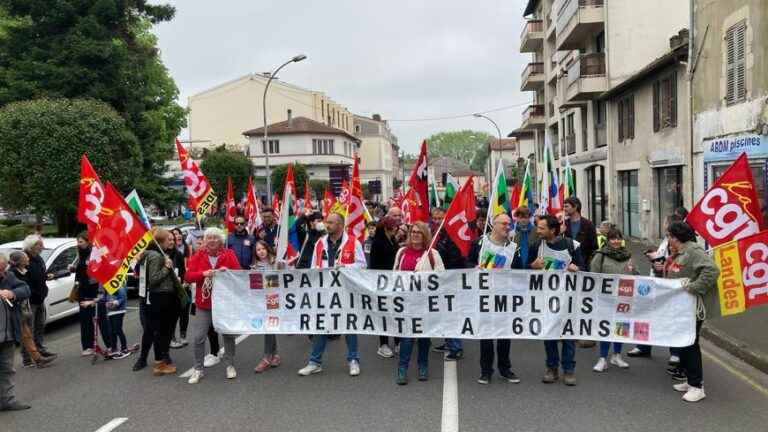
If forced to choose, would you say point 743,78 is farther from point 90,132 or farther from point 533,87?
point 533,87

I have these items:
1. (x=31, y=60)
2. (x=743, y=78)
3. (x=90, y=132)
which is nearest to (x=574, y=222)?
(x=743, y=78)

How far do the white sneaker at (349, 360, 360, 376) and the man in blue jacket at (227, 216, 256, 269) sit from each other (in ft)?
6.68

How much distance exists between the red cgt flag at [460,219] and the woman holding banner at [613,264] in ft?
4.88

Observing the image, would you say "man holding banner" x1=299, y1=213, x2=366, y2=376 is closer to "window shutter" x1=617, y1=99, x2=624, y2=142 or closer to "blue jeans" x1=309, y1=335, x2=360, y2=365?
"blue jeans" x1=309, y1=335, x2=360, y2=365

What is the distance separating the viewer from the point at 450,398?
609cm

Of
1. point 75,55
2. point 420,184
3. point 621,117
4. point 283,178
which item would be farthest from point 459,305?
point 283,178

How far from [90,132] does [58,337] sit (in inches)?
380

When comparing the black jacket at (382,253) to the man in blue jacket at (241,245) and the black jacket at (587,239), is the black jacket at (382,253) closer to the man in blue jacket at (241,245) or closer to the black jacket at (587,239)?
the man in blue jacket at (241,245)

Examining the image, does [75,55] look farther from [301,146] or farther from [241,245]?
[301,146]

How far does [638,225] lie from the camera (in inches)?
886

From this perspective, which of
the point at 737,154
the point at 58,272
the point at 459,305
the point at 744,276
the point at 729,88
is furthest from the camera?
the point at 729,88

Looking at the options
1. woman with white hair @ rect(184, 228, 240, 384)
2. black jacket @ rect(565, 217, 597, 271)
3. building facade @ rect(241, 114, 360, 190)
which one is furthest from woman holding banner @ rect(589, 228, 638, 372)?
building facade @ rect(241, 114, 360, 190)

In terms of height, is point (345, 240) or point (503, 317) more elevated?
point (345, 240)

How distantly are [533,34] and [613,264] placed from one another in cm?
3693
